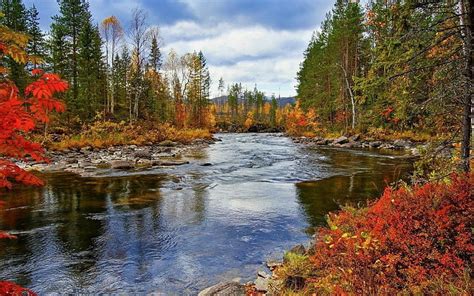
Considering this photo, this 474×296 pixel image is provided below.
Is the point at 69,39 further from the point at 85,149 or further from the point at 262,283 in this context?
the point at 262,283

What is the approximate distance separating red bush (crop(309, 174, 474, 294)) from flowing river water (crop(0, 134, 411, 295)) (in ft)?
6.32

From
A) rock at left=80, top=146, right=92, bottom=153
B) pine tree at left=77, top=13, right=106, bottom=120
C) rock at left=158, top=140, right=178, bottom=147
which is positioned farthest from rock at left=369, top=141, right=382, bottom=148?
pine tree at left=77, top=13, right=106, bottom=120

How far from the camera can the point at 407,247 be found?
4570 mm

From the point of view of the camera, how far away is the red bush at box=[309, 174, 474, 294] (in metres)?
4.09

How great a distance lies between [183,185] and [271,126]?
240 feet

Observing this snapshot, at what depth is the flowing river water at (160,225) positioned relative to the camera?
612cm

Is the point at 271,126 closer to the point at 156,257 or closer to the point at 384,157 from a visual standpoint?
the point at 384,157

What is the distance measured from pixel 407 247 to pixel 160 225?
626 centimetres

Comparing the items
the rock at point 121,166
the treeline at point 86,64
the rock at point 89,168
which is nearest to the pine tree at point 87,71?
the treeline at point 86,64

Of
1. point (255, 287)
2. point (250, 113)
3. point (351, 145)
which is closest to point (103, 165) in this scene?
point (255, 287)

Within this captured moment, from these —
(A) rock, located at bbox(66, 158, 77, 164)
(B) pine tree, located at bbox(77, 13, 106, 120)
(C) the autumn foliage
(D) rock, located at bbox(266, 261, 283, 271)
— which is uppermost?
(B) pine tree, located at bbox(77, 13, 106, 120)

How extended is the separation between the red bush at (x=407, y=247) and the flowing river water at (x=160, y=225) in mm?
1928

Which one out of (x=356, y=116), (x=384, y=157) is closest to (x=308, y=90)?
(x=356, y=116)

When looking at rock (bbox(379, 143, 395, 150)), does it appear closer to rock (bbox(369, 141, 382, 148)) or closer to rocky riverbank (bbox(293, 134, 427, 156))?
rocky riverbank (bbox(293, 134, 427, 156))
